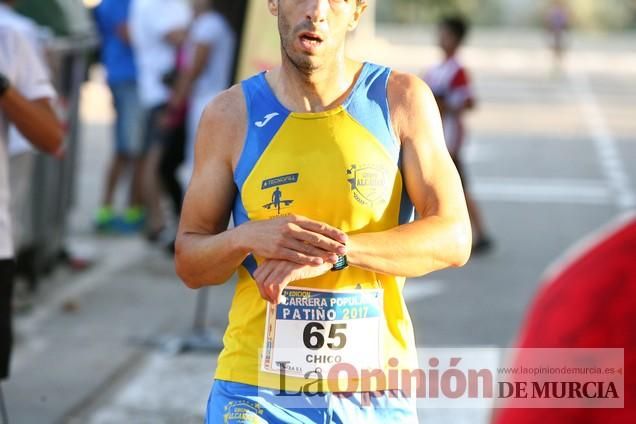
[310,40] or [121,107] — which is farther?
[121,107]

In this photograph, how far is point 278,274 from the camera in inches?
119

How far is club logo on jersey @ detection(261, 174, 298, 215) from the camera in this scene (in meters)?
3.28

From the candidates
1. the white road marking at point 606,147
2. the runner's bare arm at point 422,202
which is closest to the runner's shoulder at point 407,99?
the runner's bare arm at point 422,202

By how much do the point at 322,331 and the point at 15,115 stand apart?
75.6 inches

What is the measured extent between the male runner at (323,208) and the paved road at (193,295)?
2.91m

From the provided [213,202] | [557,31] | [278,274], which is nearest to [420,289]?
[213,202]

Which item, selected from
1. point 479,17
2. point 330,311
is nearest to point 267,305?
point 330,311

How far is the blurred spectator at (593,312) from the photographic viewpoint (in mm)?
1436

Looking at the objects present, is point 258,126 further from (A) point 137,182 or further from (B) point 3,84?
(A) point 137,182

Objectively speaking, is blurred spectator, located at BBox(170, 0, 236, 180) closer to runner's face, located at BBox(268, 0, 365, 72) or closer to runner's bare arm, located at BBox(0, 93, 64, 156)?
runner's bare arm, located at BBox(0, 93, 64, 156)

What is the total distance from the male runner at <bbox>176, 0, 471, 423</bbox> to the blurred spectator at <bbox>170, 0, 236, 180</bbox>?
5786 millimetres

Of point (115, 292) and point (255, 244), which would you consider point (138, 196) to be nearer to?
point (115, 292)

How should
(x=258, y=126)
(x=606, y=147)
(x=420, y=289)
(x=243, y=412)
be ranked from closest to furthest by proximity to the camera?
1. (x=243, y=412)
2. (x=258, y=126)
3. (x=420, y=289)
4. (x=606, y=147)

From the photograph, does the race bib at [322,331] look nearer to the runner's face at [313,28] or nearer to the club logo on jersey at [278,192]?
the club logo on jersey at [278,192]
